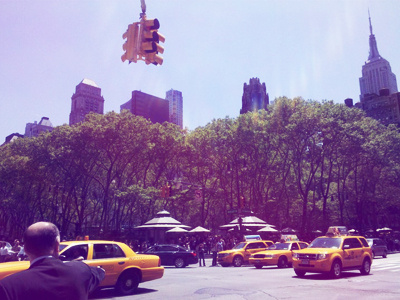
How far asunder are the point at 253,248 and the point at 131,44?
19119mm

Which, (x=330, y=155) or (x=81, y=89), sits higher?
(x=81, y=89)

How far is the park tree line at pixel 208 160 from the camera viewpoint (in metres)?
40.1

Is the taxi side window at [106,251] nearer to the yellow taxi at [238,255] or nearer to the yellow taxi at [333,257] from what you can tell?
the yellow taxi at [333,257]

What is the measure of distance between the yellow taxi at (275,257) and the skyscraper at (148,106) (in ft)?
361

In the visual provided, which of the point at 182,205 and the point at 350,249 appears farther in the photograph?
the point at 182,205

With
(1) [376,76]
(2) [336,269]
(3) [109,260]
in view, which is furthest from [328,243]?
(1) [376,76]

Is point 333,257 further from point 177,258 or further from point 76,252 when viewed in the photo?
point 177,258

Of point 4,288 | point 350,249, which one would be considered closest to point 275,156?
point 350,249

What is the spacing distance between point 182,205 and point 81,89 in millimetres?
117585

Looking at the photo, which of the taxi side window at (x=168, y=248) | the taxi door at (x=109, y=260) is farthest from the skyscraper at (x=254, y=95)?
the taxi door at (x=109, y=260)

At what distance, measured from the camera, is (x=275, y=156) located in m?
44.9

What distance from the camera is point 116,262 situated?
11.3 m

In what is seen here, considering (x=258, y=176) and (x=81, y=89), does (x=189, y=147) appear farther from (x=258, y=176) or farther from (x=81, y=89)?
(x=81, y=89)

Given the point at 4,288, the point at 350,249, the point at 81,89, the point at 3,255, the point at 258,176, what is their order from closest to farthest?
1. the point at 4,288
2. the point at 350,249
3. the point at 3,255
4. the point at 258,176
5. the point at 81,89
